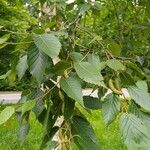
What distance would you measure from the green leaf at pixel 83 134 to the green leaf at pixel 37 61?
0.57 ft

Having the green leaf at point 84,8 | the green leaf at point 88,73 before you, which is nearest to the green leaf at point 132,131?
the green leaf at point 88,73

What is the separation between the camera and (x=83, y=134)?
4.16 ft

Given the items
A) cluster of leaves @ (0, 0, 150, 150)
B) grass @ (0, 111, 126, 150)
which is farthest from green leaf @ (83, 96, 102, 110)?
grass @ (0, 111, 126, 150)

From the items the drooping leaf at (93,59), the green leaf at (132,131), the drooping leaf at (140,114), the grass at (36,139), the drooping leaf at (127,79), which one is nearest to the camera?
the green leaf at (132,131)

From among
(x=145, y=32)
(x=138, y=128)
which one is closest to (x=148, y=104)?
(x=138, y=128)

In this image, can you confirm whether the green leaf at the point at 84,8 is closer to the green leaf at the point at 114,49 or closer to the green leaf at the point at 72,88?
the green leaf at the point at 114,49

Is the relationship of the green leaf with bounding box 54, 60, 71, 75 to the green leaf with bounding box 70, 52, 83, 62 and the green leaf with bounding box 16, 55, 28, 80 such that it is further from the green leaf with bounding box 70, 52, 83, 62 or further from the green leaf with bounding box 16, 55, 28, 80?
the green leaf with bounding box 16, 55, 28, 80

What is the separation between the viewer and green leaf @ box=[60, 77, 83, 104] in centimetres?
117

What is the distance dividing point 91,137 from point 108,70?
0.23 metres

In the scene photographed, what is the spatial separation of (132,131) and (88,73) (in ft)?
0.80

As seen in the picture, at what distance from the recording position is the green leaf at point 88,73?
46.4 inches

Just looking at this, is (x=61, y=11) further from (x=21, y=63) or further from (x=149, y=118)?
(x=149, y=118)

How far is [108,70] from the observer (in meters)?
1.37

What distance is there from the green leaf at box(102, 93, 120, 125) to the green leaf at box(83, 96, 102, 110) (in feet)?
0.66
